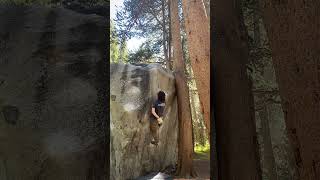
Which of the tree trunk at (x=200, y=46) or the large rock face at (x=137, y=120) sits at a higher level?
the tree trunk at (x=200, y=46)

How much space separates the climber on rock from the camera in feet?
33.6

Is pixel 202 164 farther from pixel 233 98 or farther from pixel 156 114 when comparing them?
pixel 233 98

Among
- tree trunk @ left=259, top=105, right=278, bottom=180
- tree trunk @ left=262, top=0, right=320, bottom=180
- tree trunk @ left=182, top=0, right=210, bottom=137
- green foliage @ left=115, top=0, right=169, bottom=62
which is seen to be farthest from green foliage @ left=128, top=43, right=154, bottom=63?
tree trunk @ left=262, top=0, right=320, bottom=180

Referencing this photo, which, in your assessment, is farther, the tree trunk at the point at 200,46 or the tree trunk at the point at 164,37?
the tree trunk at the point at 164,37

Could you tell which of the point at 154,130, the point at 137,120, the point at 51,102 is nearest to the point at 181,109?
the point at 154,130

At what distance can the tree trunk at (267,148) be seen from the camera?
1.43 meters

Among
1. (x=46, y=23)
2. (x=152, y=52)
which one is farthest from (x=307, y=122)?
(x=152, y=52)

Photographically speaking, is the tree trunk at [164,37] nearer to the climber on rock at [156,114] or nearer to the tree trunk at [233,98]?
the climber on rock at [156,114]

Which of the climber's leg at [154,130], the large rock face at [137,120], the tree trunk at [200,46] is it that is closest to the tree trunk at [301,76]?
the large rock face at [137,120]

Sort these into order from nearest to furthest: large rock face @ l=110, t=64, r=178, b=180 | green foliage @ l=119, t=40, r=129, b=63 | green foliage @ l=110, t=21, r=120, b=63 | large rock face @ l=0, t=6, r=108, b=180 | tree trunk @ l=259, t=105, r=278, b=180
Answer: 1. tree trunk @ l=259, t=105, r=278, b=180
2. large rock face @ l=0, t=6, r=108, b=180
3. large rock face @ l=110, t=64, r=178, b=180
4. green foliage @ l=110, t=21, r=120, b=63
5. green foliage @ l=119, t=40, r=129, b=63

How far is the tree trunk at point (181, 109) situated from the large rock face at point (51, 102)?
8.84m

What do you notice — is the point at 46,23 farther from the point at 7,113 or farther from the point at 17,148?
the point at 17,148

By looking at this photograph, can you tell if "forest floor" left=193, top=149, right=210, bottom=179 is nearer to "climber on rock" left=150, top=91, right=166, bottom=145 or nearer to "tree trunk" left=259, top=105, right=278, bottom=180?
"climber on rock" left=150, top=91, right=166, bottom=145

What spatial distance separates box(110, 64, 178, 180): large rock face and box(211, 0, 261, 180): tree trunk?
652cm
